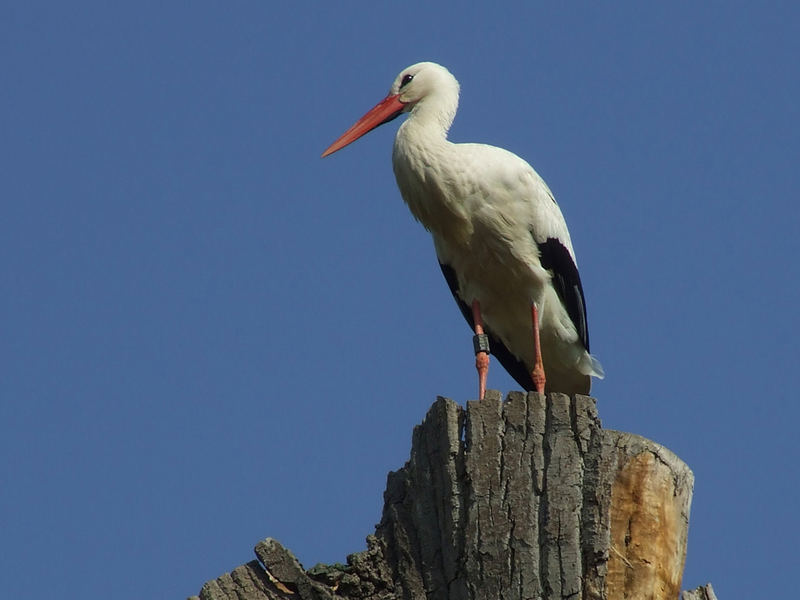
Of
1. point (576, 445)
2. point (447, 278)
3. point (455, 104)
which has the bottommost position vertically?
point (576, 445)

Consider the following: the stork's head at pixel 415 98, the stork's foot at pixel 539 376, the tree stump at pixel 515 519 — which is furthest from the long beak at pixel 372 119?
the tree stump at pixel 515 519

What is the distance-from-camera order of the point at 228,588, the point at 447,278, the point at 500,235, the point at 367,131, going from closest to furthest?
the point at 228,588 < the point at 500,235 < the point at 447,278 < the point at 367,131

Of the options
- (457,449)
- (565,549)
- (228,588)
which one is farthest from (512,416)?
(228,588)

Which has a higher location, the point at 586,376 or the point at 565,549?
the point at 586,376

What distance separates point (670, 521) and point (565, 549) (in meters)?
0.68

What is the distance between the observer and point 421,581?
5.46 m

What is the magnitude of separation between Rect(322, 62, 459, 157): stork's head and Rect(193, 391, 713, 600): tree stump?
12.9 feet

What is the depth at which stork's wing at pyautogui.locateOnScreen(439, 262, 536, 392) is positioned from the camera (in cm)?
898

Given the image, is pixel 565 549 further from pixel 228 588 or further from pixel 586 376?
pixel 586 376

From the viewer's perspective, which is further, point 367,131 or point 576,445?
point 367,131

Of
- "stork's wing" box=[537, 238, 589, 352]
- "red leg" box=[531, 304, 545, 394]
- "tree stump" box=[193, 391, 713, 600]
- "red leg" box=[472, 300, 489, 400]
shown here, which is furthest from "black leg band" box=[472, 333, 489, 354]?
"tree stump" box=[193, 391, 713, 600]

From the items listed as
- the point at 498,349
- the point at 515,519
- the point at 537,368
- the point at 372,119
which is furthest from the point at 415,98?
the point at 515,519

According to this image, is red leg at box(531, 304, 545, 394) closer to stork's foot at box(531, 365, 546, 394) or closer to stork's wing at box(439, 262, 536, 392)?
stork's foot at box(531, 365, 546, 394)

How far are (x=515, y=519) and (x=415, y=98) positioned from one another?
486cm
